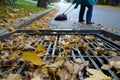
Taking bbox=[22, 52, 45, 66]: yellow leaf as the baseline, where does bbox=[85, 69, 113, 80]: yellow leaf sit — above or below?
below

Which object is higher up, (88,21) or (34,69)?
(34,69)

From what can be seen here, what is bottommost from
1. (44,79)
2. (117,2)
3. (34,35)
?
(117,2)

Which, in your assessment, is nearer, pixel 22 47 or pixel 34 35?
pixel 22 47

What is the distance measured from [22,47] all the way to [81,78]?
1246mm

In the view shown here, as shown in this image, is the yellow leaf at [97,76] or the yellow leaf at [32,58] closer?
the yellow leaf at [97,76]

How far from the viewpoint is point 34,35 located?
13.6 ft

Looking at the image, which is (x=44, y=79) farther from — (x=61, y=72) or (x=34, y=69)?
(x=34, y=69)

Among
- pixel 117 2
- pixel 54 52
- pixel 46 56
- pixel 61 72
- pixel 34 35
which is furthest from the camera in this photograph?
pixel 117 2

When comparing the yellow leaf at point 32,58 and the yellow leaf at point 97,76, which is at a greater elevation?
the yellow leaf at point 32,58

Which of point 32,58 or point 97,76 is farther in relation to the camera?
point 32,58

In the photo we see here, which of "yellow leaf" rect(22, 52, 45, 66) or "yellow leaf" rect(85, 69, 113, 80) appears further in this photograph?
"yellow leaf" rect(22, 52, 45, 66)

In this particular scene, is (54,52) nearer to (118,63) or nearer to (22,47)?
(22,47)

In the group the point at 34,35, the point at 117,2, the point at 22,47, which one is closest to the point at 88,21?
the point at 34,35

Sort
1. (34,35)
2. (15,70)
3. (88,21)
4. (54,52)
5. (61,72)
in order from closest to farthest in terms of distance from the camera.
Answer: (61,72) < (15,70) < (54,52) < (34,35) < (88,21)
